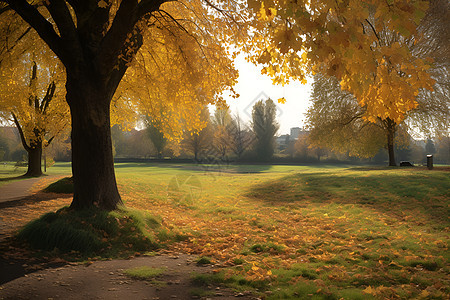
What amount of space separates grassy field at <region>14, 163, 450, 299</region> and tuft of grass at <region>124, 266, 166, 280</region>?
2.59ft

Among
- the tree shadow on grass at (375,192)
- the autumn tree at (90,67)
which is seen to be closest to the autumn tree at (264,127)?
the tree shadow on grass at (375,192)

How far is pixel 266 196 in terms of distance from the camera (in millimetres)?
15062

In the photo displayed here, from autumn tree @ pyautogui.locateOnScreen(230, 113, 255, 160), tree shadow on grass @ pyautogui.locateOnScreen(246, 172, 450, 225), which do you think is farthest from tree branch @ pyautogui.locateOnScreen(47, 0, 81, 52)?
autumn tree @ pyautogui.locateOnScreen(230, 113, 255, 160)

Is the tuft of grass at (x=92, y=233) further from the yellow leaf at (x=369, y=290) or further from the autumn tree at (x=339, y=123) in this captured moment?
the autumn tree at (x=339, y=123)

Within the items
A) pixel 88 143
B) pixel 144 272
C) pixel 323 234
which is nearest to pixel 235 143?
pixel 323 234

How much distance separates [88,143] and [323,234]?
641cm

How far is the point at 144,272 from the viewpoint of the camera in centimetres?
495

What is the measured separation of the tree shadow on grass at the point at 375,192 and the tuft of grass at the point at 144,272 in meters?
8.39

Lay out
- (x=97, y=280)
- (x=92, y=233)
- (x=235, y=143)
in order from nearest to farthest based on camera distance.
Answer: (x=97, y=280)
(x=92, y=233)
(x=235, y=143)

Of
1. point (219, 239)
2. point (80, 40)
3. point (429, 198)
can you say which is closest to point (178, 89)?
point (80, 40)

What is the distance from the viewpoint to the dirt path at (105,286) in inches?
160

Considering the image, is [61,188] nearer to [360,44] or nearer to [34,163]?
[34,163]

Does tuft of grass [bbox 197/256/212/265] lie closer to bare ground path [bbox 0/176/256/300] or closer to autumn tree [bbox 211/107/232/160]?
bare ground path [bbox 0/176/256/300]

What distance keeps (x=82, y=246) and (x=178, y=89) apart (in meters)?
6.78
